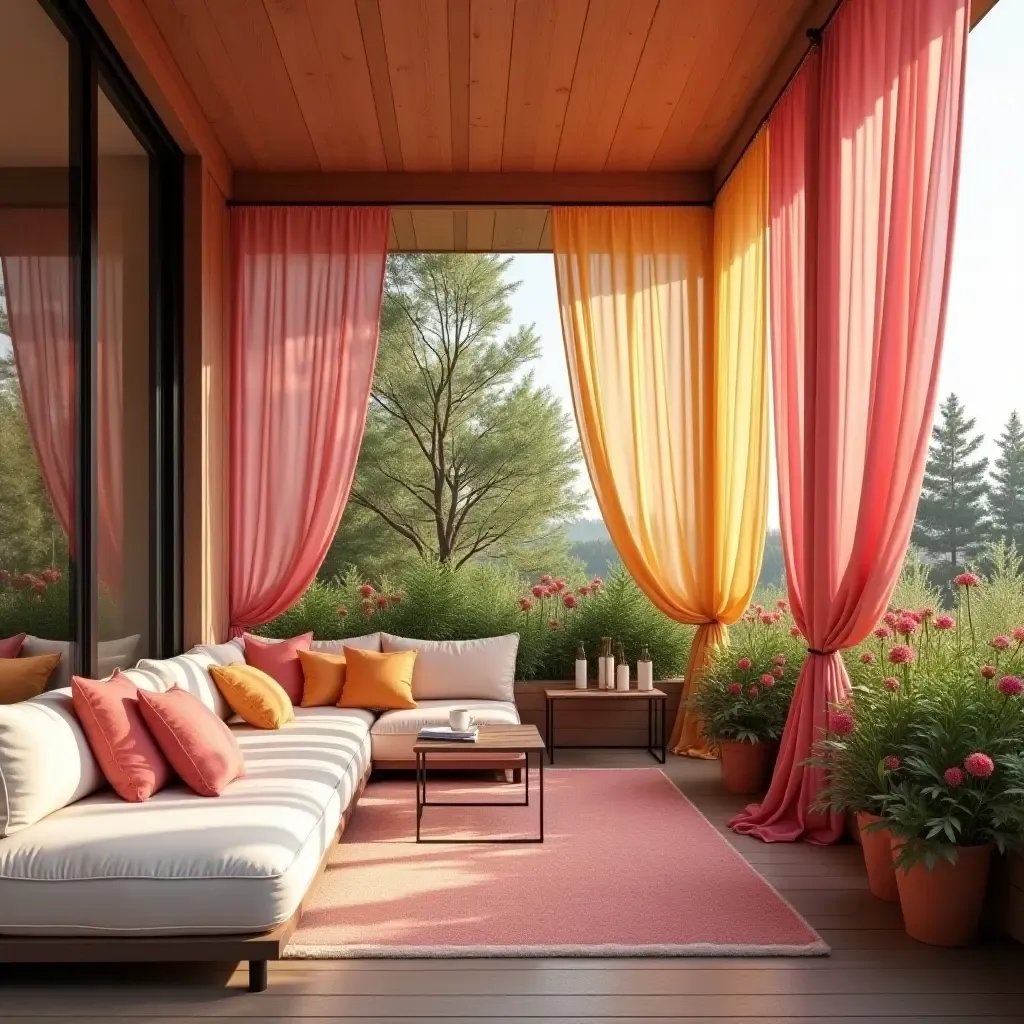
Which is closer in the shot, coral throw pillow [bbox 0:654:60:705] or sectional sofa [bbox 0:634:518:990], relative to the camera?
sectional sofa [bbox 0:634:518:990]

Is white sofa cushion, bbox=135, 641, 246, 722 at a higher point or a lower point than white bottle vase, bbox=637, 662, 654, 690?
higher

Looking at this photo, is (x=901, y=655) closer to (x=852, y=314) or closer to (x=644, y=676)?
(x=852, y=314)

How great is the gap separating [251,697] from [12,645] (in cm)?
150

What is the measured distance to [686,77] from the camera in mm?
5480

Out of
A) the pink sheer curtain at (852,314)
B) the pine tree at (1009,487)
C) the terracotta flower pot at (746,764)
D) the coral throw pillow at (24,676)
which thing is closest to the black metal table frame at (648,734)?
the terracotta flower pot at (746,764)

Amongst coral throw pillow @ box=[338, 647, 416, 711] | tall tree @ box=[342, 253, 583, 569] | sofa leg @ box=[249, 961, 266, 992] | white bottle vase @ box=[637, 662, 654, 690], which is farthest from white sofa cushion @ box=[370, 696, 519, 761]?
tall tree @ box=[342, 253, 583, 569]

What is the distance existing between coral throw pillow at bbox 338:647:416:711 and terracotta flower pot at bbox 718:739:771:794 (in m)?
1.68

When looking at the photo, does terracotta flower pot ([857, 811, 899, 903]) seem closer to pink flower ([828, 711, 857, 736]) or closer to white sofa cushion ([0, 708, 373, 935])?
pink flower ([828, 711, 857, 736])

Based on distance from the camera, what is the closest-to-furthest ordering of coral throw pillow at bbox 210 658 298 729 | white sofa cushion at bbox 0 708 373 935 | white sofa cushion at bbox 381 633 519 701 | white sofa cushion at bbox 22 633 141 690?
white sofa cushion at bbox 0 708 373 935 → white sofa cushion at bbox 22 633 141 690 → coral throw pillow at bbox 210 658 298 729 → white sofa cushion at bbox 381 633 519 701

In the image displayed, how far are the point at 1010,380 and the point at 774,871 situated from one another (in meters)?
3.29

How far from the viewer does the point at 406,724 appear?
18.7 ft

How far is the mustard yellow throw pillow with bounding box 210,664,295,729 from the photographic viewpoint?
16.9 feet

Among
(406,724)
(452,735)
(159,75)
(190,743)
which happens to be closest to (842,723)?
(452,735)

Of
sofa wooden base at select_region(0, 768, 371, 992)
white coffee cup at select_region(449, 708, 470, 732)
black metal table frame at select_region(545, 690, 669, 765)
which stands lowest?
black metal table frame at select_region(545, 690, 669, 765)
